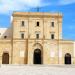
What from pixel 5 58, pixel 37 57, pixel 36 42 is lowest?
pixel 5 58

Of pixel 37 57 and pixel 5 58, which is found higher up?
pixel 37 57

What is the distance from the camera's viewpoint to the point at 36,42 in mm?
64188

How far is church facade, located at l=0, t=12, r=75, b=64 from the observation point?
2500 inches

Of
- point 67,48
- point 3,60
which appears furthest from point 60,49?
point 3,60

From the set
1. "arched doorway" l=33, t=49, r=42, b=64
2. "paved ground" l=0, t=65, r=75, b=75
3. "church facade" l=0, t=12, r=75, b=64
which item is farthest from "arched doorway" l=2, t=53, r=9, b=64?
"paved ground" l=0, t=65, r=75, b=75

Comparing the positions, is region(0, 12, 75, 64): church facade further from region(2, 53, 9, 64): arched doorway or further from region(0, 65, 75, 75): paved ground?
region(0, 65, 75, 75): paved ground

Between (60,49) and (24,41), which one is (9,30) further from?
(60,49)

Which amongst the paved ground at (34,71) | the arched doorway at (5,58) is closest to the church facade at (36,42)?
the arched doorway at (5,58)

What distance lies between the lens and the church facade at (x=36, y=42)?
2500 inches

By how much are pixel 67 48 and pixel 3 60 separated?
13747mm

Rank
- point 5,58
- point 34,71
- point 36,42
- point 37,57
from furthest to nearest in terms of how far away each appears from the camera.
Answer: point 37,57 < point 5,58 < point 36,42 < point 34,71

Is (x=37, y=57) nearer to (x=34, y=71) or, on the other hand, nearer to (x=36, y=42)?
(x=36, y=42)

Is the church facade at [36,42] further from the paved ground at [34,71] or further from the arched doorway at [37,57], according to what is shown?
the paved ground at [34,71]

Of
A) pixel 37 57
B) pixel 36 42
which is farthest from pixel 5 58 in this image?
pixel 36 42
